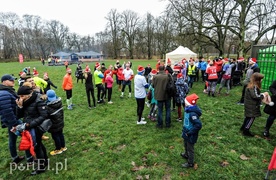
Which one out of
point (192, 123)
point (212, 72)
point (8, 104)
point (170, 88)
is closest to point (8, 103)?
point (8, 104)

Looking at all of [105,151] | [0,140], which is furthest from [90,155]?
[0,140]

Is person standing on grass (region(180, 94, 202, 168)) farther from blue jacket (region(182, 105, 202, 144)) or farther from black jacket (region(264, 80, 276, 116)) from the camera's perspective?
black jacket (region(264, 80, 276, 116))

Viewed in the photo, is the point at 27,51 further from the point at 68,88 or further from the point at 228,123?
the point at 228,123

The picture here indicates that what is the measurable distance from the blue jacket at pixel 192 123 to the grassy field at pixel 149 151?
0.73 meters

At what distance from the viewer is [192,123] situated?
10.6 feet

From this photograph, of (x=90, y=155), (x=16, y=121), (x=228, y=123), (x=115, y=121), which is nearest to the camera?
→ (x=16, y=121)

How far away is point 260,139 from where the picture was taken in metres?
4.36

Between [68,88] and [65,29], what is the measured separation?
75729mm

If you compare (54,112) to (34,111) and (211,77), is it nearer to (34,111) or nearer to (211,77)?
(34,111)

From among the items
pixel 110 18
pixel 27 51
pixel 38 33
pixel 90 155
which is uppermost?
pixel 110 18

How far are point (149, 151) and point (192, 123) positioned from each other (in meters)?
1.48

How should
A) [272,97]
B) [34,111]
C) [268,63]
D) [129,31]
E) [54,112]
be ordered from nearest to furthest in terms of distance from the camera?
[34,111], [54,112], [272,97], [268,63], [129,31]

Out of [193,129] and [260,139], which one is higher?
[193,129]

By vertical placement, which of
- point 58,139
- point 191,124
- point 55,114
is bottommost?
point 58,139
